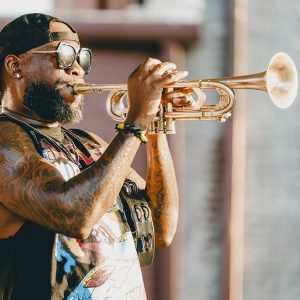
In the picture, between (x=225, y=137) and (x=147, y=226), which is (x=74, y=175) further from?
(x=225, y=137)

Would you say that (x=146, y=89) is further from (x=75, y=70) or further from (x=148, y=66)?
(x=75, y=70)

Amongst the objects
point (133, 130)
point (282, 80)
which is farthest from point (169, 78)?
point (282, 80)

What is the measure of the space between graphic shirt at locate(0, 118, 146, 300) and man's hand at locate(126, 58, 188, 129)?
291mm

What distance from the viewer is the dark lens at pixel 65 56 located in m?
2.99

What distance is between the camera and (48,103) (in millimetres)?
2986

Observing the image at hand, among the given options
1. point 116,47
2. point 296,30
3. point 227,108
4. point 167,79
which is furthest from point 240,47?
point 167,79

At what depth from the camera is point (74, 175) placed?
9.38 feet

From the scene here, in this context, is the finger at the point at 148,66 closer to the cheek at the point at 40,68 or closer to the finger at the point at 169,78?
the finger at the point at 169,78

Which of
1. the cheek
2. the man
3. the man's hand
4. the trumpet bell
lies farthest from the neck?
the trumpet bell

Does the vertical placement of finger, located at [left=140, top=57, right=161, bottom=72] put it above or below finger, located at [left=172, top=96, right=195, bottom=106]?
above

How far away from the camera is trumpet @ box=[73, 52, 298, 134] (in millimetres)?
3109

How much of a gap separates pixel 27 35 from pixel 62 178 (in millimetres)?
622

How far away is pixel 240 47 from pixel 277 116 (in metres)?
0.56

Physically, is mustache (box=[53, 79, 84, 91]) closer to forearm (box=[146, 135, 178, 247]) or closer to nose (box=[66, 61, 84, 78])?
nose (box=[66, 61, 84, 78])
